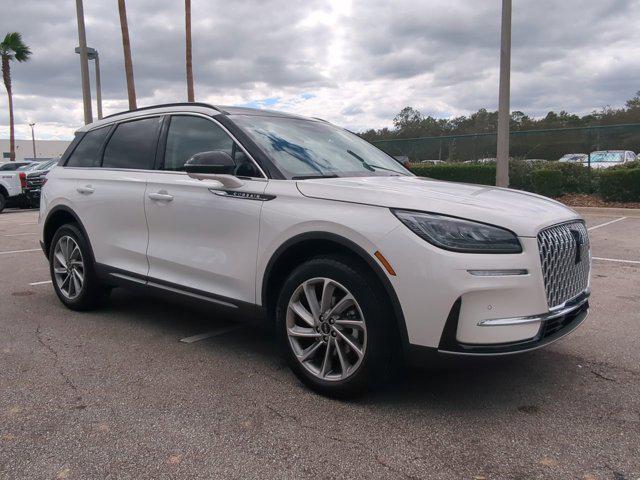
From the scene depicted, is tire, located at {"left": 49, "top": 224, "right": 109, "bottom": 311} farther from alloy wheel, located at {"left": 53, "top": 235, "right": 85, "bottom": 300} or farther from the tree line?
the tree line

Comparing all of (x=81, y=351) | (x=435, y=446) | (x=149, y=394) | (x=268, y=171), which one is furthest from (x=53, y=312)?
(x=435, y=446)

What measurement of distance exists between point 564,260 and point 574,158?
16.3m

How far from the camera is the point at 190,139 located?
14.4 feet

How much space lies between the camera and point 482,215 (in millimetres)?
2992

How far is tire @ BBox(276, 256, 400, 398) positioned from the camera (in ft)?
10.2

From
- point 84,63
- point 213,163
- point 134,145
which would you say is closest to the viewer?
point 213,163

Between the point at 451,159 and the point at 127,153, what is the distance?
17946mm

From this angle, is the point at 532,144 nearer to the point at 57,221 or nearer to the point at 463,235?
the point at 57,221

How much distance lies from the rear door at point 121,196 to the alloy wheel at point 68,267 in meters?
0.35

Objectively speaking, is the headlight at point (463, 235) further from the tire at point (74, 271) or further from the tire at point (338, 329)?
the tire at point (74, 271)

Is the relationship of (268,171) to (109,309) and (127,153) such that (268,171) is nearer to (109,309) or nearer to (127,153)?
(127,153)

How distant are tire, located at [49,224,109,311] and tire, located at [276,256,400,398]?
2437mm

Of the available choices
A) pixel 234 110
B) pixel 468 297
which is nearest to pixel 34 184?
pixel 234 110

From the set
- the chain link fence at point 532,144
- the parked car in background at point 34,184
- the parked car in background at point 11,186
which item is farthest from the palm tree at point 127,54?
the chain link fence at point 532,144
